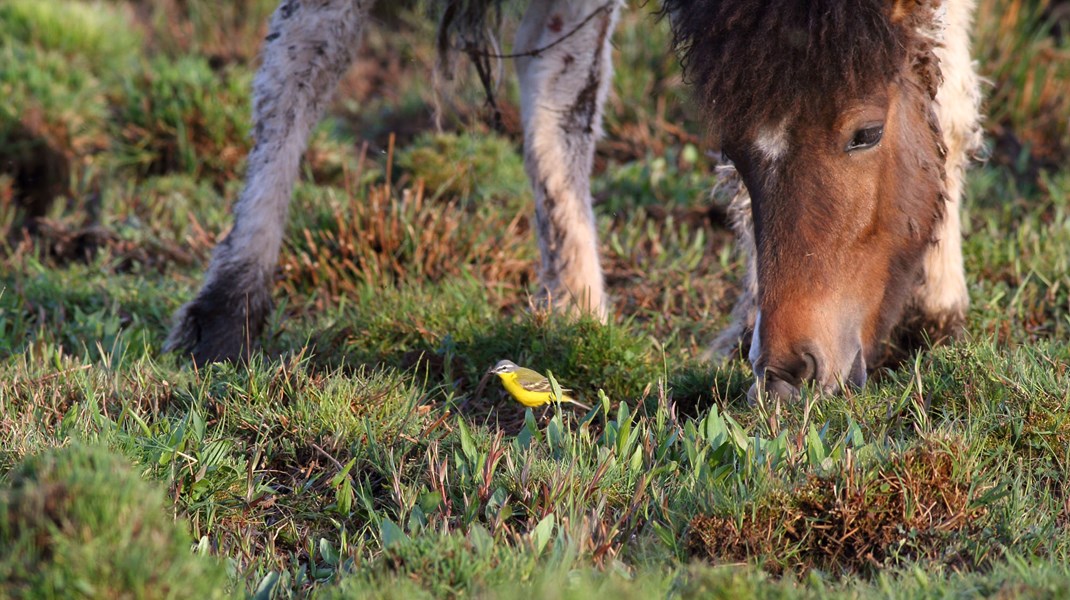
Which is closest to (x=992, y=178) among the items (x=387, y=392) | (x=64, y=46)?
(x=387, y=392)

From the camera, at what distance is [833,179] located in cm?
320

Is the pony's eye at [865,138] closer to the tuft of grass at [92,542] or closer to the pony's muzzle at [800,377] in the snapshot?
the pony's muzzle at [800,377]

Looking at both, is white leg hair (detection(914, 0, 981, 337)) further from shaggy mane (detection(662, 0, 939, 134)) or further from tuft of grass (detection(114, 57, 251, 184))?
tuft of grass (detection(114, 57, 251, 184))

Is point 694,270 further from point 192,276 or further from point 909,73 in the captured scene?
point 192,276

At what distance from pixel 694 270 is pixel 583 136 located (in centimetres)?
87

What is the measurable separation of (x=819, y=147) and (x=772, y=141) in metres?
0.13

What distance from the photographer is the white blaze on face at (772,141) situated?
315 centimetres

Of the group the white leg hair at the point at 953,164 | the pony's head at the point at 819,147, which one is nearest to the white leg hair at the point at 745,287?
the white leg hair at the point at 953,164

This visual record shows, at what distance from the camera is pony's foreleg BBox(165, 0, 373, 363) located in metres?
4.25

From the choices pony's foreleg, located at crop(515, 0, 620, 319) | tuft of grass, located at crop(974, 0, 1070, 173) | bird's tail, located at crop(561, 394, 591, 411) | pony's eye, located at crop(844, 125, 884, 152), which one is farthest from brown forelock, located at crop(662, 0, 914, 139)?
tuft of grass, located at crop(974, 0, 1070, 173)

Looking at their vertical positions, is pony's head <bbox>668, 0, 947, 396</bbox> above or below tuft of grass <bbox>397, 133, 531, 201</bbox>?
above

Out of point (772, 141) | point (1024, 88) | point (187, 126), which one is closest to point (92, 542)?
point (772, 141)

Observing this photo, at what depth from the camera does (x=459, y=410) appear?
3.56 meters

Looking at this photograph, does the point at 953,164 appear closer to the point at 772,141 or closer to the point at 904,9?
the point at 904,9
